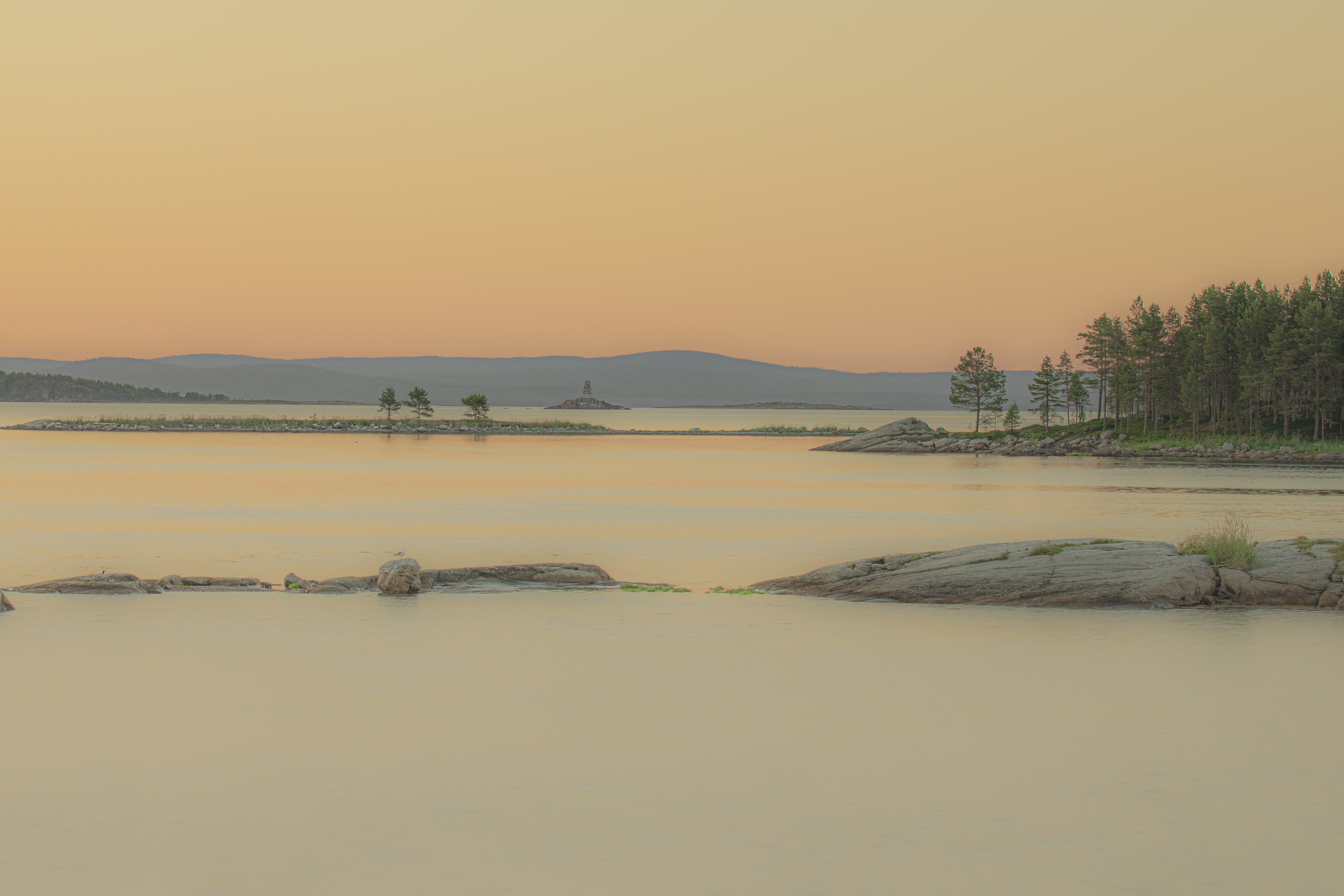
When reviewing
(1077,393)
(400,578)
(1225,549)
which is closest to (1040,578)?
(1225,549)

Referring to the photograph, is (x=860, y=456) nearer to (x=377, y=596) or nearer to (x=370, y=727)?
(x=377, y=596)

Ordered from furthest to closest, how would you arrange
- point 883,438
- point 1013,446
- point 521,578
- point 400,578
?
point 883,438
point 1013,446
point 521,578
point 400,578

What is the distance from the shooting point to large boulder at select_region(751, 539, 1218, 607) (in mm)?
20906

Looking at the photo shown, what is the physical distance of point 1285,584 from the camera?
20.9 metres

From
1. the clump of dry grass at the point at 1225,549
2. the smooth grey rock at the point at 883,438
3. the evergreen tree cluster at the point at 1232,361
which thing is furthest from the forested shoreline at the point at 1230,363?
the clump of dry grass at the point at 1225,549

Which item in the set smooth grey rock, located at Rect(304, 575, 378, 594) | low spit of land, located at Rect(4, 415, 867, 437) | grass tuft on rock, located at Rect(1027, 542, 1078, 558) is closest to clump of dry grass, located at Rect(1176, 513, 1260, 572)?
grass tuft on rock, located at Rect(1027, 542, 1078, 558)

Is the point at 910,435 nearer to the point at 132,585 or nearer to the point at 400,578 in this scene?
the point at 400,578

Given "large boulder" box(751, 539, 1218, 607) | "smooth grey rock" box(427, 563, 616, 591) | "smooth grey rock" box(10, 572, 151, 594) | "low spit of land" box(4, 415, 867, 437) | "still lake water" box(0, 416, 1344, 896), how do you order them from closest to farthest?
"still lake water" box(0, 416, 1344, 896) → "large boulder" box(751, 539, 1218, 607) → "smooth grey rock" box(10, 572, 151, 594) → "smooth grey rock" box(427, 563, 616, 591) → "low spit of land" box(4, 415, 867, 437)

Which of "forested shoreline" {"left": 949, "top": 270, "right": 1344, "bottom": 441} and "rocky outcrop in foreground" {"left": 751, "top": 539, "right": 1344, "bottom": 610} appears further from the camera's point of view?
"forested shoreline" {"left": 949, "top": 270, "right": 1344, "bottom": 441}

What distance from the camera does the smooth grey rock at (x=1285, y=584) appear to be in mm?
20766

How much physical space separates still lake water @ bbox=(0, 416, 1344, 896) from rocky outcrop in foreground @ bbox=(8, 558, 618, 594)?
0.72m

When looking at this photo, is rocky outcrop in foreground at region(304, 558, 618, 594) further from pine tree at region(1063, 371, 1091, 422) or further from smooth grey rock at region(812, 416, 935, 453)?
pine tree at region(1063, 371, 1091, 422)

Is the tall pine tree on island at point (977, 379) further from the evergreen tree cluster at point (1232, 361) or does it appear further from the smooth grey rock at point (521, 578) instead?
the smooth grey rock at point (521, 578)

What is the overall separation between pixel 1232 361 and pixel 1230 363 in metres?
0.20
